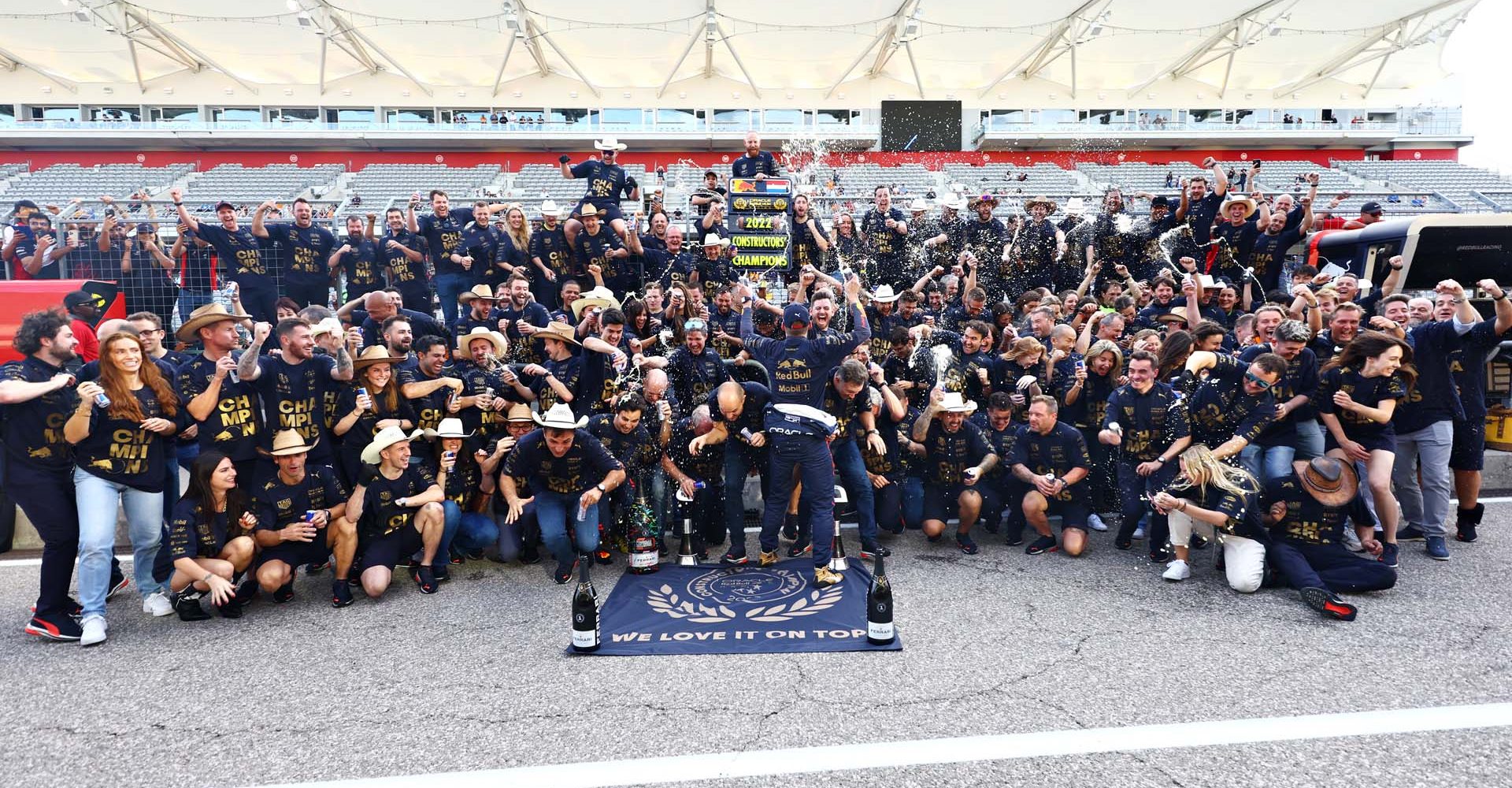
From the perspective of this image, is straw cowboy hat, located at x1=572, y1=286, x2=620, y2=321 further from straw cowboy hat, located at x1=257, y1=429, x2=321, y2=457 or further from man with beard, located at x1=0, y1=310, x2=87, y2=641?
man with beard, located at x1=0, y1=310, x2=87, y2=641

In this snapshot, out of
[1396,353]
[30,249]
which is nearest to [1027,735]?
[1396,353]

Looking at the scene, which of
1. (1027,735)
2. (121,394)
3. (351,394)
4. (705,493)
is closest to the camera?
(1027,735)

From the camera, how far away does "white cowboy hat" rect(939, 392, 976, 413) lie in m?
6.59

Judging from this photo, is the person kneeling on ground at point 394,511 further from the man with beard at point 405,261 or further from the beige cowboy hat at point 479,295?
the man with beard at point 405,261

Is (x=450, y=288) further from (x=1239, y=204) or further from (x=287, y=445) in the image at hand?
(x=1239, y=204)

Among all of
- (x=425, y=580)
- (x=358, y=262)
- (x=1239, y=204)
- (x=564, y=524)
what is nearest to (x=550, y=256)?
(x=358, y=262)

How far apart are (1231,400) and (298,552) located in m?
7.12

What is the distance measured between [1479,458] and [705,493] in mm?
6408

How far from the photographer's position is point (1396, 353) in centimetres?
569

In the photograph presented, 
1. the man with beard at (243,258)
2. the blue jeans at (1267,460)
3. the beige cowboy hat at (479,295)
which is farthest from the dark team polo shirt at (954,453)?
the man with beard at (243,258)

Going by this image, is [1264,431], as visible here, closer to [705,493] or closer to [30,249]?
A: [705,493]

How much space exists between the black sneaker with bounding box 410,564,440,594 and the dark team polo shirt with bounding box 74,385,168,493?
175cm

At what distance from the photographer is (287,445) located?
533cm

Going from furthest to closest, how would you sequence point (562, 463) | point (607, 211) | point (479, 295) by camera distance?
point (607, 211), point (479, 295), point (562, 463)
